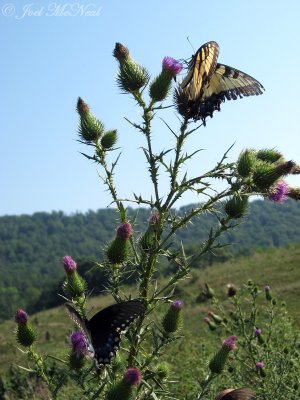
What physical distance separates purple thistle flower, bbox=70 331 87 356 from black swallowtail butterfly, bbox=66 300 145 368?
0.27 feet

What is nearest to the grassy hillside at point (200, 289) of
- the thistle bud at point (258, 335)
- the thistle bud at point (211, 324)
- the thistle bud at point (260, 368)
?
the thistle bud at point (211, 324)

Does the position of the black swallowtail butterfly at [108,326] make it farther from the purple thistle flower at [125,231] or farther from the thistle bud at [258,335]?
the thistle bud at [258,335]

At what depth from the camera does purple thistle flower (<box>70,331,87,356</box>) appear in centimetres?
344

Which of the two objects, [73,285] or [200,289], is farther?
[200,289]

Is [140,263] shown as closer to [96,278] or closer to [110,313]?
[110,313]

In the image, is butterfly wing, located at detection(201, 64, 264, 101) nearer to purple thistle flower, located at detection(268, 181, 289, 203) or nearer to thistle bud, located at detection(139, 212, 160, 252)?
purple thistle flower, located at detection(268, 181, 289, 203)

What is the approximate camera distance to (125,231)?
3.57 m

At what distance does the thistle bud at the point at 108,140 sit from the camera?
3826 mm

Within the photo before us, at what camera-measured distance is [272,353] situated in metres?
6.68

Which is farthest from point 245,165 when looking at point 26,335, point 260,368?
point 260,368

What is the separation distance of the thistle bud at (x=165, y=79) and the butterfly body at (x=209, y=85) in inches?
3.6

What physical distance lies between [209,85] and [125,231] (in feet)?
3.98

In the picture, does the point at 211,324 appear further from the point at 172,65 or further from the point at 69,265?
the point at 172,65

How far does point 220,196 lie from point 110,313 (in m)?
0.91
